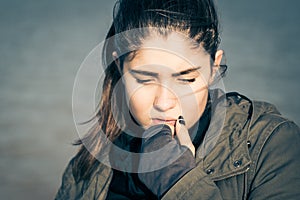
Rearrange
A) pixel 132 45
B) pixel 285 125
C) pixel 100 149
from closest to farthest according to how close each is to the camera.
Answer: pixel 285 125, pixel 132 45, pixel 100 149

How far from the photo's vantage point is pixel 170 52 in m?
2.82

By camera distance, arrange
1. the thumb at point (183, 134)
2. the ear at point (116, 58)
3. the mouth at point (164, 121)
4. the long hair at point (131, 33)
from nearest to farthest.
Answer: the thumb at point (183, 134)
the mouth at point (164, 121)
the long hair at point (131, 33)
the ear at point (116, 58)

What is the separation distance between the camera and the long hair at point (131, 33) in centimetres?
298

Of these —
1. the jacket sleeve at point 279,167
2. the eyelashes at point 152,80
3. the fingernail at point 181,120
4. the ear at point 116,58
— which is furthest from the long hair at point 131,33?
the jacket sleeve at point 279,167

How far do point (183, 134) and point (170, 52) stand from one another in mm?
336

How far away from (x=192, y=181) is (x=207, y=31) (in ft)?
2.56

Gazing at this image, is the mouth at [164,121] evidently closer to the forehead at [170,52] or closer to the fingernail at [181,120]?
the fingernail at [181,120]

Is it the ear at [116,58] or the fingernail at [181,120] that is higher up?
the ear at [116,58]

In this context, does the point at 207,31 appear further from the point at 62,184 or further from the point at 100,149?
the point at 62,184

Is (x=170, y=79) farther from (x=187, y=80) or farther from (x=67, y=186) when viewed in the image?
(x=67, y=186)

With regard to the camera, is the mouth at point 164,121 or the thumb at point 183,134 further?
the mouth at point 164,121

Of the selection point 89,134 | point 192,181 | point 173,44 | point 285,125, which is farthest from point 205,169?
point 89,134

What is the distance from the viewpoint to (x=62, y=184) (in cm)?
Result: 334

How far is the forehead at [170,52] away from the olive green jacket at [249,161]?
0.81 ft
